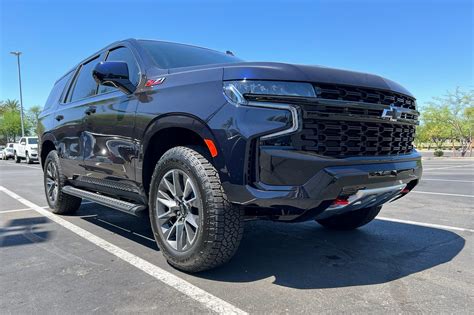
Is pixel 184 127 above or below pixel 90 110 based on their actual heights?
below

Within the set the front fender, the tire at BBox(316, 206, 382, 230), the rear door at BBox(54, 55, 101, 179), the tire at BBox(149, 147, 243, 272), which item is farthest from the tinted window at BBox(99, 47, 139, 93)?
the tire at BBox(316, 206, 382, 230)

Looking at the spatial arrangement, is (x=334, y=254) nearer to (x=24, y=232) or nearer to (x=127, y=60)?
(x=127, y=60)

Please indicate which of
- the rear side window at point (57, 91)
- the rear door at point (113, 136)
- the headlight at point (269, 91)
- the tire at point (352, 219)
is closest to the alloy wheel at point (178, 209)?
the rear door at point (113, 136)

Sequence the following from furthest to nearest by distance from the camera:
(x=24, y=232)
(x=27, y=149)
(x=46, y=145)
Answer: (x=27, y=149)
(x=46, y=145)
(x=24, y=232)

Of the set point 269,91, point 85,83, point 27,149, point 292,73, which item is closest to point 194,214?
point 269,91

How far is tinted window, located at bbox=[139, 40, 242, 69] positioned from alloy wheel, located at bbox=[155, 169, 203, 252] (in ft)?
3.71

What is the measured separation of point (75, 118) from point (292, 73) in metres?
3.06

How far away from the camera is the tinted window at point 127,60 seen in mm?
3821

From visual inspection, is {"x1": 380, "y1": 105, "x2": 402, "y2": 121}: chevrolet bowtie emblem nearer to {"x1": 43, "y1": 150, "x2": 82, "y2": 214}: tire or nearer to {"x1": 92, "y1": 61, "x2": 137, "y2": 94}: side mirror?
{"x1": 92, "y1": 61, "x2": 137, "y2": 94}: side mirror

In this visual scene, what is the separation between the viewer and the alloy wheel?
296 centimetres

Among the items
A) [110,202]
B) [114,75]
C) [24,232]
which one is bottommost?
[24,232]

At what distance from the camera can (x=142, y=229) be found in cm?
464

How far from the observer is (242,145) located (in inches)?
102

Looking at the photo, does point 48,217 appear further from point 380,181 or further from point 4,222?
point 380,181
